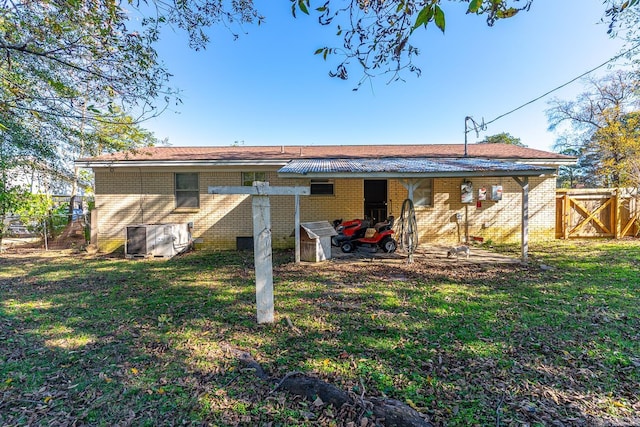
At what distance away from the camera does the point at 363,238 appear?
8812 mm

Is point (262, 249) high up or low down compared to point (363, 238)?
up

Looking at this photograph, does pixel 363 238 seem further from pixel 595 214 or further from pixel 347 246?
pixel 595 214

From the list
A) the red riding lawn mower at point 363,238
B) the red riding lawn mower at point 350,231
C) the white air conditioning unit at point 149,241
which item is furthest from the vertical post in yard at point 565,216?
the white air conditioning unit at point 149,241

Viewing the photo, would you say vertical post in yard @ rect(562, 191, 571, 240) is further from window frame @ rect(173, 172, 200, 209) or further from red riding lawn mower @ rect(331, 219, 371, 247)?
window frame @ rect(173, 172, 200, 209)

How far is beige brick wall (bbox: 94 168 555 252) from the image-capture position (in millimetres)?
9867

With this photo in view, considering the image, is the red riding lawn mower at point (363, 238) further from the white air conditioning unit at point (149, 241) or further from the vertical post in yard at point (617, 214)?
the vertical post in yard at point (617, 214)

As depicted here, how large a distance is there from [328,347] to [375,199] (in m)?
9.99

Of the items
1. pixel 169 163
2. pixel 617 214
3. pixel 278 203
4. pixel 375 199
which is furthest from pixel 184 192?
pixel 617 214

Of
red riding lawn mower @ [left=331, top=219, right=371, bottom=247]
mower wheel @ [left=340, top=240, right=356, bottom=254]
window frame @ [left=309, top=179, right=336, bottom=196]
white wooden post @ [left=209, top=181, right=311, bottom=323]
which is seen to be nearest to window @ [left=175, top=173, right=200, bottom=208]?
window frame @ [left=309, top=179, right=336, bottom=196]

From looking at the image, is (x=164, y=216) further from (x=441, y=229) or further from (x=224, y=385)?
(x=441, y=229)

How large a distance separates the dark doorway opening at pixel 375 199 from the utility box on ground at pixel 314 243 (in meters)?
4.64

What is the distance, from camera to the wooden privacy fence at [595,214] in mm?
10211

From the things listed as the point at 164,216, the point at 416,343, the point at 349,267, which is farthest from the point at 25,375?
the point at 164,216

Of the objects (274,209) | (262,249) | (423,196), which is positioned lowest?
(262,249)
